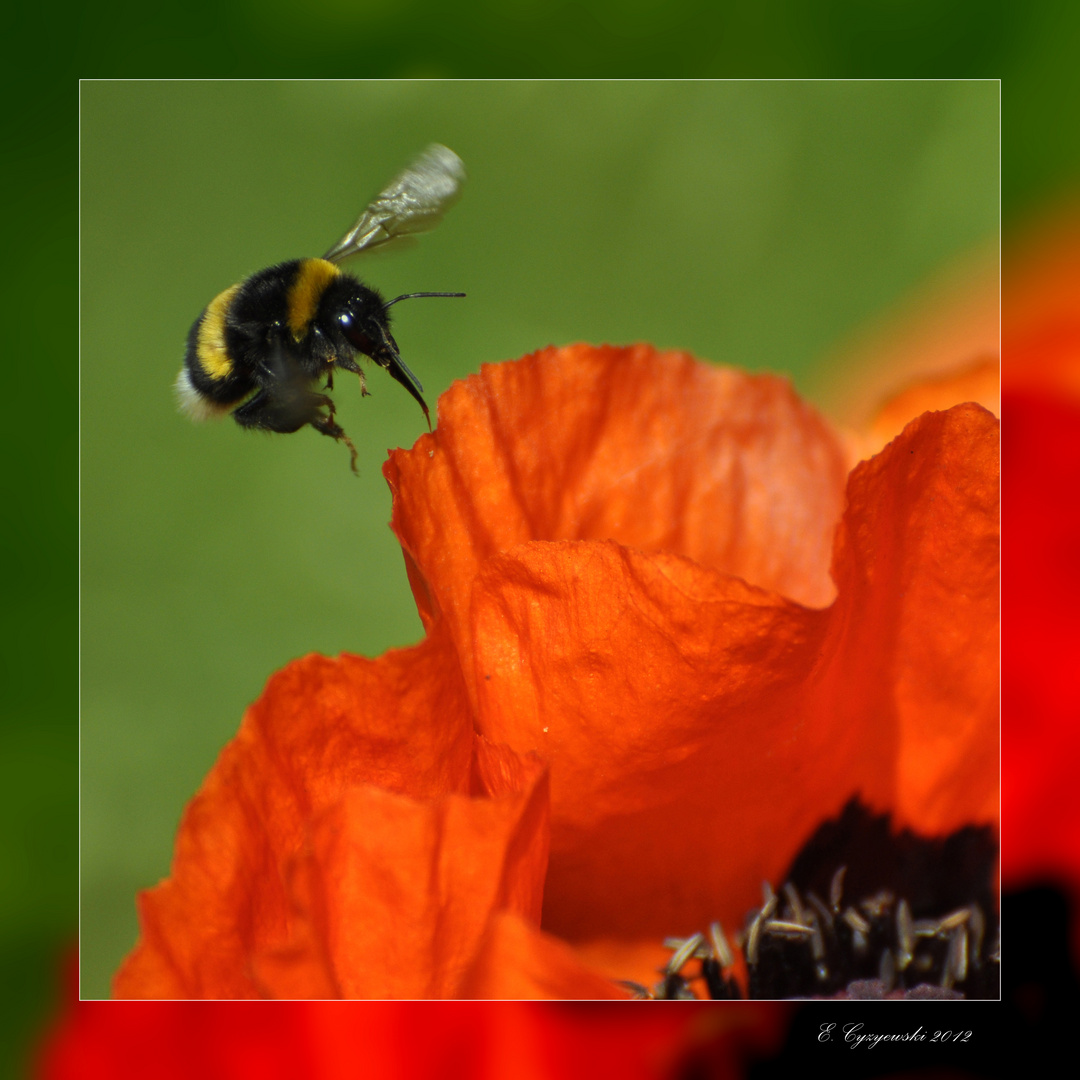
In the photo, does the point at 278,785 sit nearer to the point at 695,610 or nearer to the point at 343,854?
the point at 343,854

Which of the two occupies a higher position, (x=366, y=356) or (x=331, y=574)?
(x=366, y=356)

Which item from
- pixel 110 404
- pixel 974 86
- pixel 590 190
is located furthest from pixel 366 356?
pixel 974 86

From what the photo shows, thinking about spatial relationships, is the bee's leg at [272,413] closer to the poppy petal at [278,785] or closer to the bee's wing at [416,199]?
the bee's wing at [416,199]

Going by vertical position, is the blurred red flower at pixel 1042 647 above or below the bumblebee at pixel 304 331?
below

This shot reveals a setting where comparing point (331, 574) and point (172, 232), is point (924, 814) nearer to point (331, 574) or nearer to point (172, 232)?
point (331, 574)

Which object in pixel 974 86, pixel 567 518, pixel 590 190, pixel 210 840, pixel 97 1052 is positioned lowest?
pixel 97 1052

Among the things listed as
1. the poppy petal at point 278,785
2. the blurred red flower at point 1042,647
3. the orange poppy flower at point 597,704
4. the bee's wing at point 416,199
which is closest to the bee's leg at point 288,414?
the bee's wing at point 416,199
